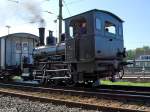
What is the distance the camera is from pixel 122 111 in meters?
8.65

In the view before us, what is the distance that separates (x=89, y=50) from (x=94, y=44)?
0.37 meters

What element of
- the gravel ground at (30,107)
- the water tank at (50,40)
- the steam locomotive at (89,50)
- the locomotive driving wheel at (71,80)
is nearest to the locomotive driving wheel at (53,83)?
the steam locomotive at (89,50)

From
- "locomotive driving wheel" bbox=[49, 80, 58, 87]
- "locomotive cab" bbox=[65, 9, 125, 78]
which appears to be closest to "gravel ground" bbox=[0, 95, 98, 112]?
"locomotive cab" bbox=[65, 9, 125, 78]

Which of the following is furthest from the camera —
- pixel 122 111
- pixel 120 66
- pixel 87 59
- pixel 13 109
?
pixel 120 66

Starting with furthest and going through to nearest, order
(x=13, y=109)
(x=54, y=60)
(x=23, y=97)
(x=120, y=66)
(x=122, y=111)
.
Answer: (x=54, y=60) → (x=120, y=66) → (x=23, y=97) → (x=13, y=109) → (x=122, y=111)

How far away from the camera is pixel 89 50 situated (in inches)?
553

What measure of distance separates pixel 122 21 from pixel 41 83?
5.29 metres

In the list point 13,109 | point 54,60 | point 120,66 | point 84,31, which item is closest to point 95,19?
point 84,31

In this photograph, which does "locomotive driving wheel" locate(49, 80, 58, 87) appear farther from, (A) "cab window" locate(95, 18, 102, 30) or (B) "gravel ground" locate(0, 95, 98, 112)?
(B) "gravel ground" locate(0, 95, 98, 112)

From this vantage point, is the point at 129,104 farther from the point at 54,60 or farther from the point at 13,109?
the point at 54,60

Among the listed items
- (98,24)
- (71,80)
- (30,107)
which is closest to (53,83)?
(71,80)

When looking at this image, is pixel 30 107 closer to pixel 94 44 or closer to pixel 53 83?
pixel 94 44

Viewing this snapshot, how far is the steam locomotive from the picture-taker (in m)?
14.0

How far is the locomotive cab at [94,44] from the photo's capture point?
45.8ft
